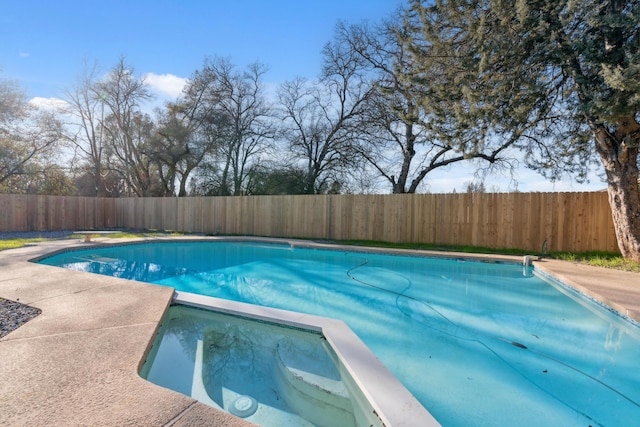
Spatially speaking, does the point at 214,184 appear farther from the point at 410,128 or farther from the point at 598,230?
the point at 598,230

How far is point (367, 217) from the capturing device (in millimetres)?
8766

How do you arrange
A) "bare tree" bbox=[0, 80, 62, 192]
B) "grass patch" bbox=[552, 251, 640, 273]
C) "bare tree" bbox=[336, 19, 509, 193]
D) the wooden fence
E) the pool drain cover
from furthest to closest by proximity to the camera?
1. "bare tree" bbox=[0, 80, 62, 192]
2. "bare tree" bbox=[336, 19, 509, 193]
3. the wooden fence
4. "grass patch" bbox=[552, 251, 640, 273]
5. the pool drain cover

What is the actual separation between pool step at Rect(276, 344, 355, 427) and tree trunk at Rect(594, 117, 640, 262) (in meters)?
6.37

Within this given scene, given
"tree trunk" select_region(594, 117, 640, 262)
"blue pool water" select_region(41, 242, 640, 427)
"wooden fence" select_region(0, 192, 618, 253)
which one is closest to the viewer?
"blue pool water" select_region(41, 242, 640, 427)

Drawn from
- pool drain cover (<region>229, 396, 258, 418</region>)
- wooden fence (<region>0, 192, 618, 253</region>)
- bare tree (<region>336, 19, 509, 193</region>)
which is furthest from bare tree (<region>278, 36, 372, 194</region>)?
pool drain cover (<region>229, 396, 258, 418</region>)

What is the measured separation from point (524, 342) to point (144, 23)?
9480mm

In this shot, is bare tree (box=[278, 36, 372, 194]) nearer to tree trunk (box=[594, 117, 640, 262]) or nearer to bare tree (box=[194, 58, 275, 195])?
bare tree (box=[194, 58, 275, 195])

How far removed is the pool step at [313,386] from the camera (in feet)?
5.59

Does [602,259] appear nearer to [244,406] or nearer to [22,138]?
[244,406]

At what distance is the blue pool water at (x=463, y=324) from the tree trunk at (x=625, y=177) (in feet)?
5.92

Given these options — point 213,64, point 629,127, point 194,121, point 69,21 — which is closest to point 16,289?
point 69,21

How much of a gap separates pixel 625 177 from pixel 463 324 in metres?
4.75

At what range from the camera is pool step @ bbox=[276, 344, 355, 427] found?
1.70 meters

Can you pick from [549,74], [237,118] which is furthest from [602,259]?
[237,118]
